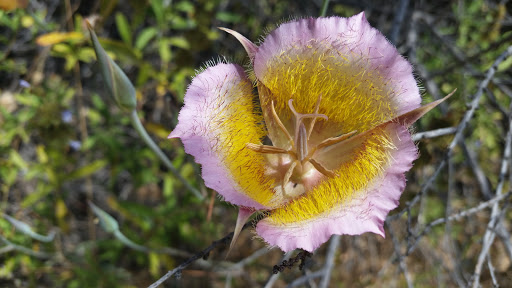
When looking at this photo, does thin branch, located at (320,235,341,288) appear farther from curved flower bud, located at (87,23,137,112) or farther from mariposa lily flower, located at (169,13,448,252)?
curved flower bud, located at (87,23,137,112)

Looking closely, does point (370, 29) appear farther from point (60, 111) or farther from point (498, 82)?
point (60, 111)

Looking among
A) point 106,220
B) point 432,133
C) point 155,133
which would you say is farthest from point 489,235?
point 155,133

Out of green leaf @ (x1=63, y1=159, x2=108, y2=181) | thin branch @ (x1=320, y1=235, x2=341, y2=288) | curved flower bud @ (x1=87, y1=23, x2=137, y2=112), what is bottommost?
green leaf @ (x1=63, y1=159, x2=108, y2=181)

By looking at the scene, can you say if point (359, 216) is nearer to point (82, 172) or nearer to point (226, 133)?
point (226, 133)

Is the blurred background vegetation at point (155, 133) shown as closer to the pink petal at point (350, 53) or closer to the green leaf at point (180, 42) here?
the green leaf at point (180, 42)

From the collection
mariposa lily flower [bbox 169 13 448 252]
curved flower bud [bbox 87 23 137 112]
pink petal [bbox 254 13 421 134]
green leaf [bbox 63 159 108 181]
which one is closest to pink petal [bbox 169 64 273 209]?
mariposa lily flower [bbox 169 13 448 252]

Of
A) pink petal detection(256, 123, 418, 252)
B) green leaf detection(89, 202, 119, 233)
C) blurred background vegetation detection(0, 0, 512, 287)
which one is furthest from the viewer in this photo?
blurred background vegetation detection(0, 0, 512, 287)

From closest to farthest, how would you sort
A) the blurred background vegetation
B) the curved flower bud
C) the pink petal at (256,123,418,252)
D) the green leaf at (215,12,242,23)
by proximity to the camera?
1. the pink petal at (256,123,418,252)
2. the curved flower bud
3. the blurred background vegetation
4. the green leaf at (215,12,242,23)

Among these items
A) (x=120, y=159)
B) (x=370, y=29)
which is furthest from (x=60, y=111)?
(x=370, y=29)
